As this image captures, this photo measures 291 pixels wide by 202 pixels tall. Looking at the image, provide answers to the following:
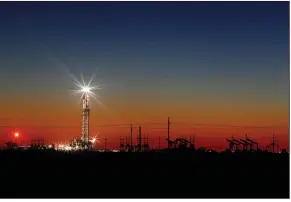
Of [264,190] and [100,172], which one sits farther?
[100,172]

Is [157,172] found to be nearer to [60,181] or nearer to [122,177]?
[122,177]

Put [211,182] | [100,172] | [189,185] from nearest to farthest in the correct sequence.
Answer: [189,185] → [211,182] → [100,172]

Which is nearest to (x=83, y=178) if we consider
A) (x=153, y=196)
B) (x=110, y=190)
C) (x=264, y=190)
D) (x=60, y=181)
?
(x=60, y=181)

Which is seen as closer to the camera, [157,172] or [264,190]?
[264,190]

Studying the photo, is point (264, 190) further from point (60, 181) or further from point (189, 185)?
point (60, 181)

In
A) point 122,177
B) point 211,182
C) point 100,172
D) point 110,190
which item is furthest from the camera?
point 100,172

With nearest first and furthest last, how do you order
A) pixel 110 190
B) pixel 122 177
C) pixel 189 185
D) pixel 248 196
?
Result: pixel 248 196
pixel 110 190
pixel 189 185
pixel 122 177

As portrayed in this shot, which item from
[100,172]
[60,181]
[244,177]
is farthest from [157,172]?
[60,181]

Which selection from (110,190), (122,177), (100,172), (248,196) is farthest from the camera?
(100,172)
